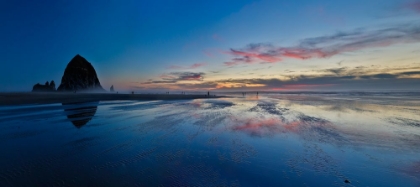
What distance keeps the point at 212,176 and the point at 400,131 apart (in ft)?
45.4

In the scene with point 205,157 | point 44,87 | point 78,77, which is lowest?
point 205,157

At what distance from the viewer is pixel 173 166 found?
252 inches

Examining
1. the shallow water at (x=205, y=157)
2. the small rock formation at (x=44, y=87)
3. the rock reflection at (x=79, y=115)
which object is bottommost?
the shallow water at (x=205, y=157)

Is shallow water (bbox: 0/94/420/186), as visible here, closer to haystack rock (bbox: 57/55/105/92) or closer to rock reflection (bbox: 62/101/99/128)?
rock reflection (bbox: 62/101/99/128)

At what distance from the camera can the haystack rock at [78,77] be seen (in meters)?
110

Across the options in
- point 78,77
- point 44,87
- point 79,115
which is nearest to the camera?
point 79,115

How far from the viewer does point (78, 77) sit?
112625 millimetres

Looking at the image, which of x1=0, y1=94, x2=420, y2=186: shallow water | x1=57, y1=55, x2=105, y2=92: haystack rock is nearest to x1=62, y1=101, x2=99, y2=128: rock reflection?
x1=0, y1=94, x2=420, y2=186: shallow water

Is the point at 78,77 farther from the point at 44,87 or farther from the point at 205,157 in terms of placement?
the point at 205,157

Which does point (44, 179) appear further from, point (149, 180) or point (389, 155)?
point (389, 155)

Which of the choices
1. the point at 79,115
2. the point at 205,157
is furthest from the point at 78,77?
the point at 205,157

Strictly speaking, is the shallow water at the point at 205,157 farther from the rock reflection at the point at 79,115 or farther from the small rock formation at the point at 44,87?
the small rock formation at the point at 44,87

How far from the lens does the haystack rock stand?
361ft

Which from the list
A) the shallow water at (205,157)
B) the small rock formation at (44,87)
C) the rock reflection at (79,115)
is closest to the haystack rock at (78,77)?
the small rock formation at (44,87)
